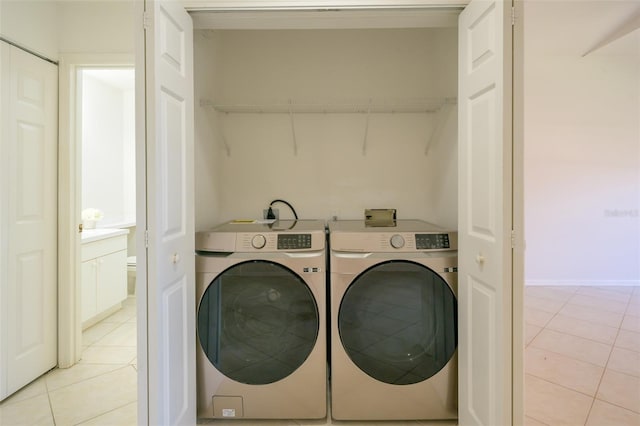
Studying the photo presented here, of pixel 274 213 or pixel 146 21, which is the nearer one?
pixel 146 21

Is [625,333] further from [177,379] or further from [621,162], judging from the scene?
[177,379]

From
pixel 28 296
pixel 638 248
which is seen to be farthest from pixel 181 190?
pixel 638 248

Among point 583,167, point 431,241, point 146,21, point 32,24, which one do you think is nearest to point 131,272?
point 32,24

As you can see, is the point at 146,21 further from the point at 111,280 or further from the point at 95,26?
the point at 111,280

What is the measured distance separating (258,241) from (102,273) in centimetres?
202

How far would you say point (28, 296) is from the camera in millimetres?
1908

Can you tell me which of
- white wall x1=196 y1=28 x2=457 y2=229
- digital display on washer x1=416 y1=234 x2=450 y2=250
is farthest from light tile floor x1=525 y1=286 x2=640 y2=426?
white wall x1=196 y1=28 x2=457 y2=229

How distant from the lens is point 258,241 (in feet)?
5.10

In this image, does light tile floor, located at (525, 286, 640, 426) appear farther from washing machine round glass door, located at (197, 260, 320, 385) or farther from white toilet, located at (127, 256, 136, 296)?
white toilet, located at (127, 256, 136, 296)

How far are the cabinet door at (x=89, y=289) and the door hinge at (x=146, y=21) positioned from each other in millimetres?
2166

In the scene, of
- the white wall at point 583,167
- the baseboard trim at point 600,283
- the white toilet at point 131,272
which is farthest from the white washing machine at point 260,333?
the baseboard trim at point 600,283

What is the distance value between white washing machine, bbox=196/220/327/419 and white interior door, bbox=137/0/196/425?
101mm

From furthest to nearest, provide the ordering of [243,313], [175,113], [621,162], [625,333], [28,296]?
[621,162]
[625,333]
[28,296]
[243,313]
[175,113]

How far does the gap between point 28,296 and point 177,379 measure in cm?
134
